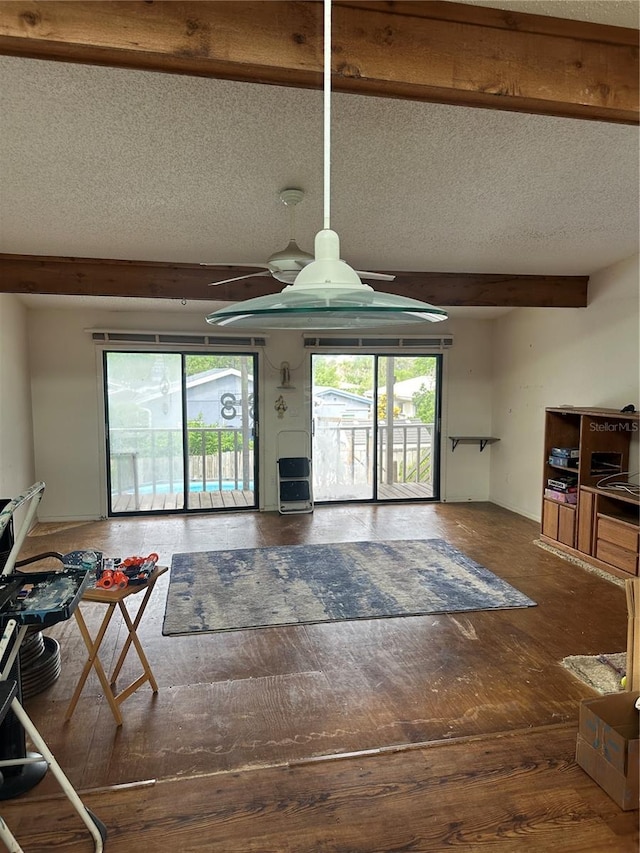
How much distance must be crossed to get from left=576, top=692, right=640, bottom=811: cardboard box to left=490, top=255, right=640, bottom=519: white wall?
3019 mm

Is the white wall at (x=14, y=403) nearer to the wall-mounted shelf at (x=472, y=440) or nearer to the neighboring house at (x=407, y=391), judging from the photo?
the neighboring house at (x=407, y=391)

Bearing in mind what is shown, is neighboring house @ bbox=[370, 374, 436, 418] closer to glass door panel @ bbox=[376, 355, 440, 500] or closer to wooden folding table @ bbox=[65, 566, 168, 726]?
glass door panel @ bbox=[376, 355, 440, 500]

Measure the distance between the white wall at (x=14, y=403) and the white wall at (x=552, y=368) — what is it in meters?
5.42

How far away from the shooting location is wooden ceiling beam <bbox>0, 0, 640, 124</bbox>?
57.4 inches

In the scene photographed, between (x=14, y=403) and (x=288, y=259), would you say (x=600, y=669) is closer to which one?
(x=288, y=259)

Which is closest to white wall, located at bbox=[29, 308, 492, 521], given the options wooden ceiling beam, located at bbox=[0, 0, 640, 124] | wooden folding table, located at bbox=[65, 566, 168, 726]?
wooden folding table, located at bbox=[65, 566, 168, 726]

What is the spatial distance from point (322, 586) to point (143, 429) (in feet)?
11.2

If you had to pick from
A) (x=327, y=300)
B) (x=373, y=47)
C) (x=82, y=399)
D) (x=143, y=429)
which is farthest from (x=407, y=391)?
(x=327, y=300)

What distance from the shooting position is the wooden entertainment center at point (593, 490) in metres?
4.18

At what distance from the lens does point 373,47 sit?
1.62m

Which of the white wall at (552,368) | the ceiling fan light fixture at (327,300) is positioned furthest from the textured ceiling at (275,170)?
the ceiling fan light fixture at (327,300)

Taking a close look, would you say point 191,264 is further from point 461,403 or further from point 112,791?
point 461,403

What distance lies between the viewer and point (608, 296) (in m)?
4.77

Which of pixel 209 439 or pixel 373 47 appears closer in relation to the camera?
pixel 373 47
